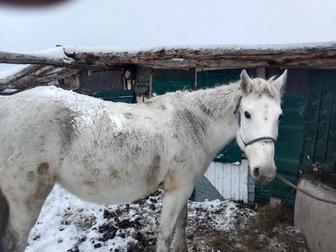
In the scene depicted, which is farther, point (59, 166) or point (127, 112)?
point (127, 112)

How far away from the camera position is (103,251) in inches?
188

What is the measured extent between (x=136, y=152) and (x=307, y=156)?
3.73 metres

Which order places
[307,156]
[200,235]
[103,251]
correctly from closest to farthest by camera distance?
1. [103,251]
2. [200,235]
3. [307,156]

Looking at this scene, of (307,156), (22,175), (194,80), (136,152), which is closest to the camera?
(22,175)

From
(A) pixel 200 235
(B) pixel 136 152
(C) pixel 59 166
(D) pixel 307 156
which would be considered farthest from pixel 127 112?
(D) pixel 307 156

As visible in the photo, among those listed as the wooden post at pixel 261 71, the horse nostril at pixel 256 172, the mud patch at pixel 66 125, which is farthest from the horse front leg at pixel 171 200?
the wooden post at pixel 261 71

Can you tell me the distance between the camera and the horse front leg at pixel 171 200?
143 inches

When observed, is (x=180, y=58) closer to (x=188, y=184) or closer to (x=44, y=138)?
(x=188, y=184)

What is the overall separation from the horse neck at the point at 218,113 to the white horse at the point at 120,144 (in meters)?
0.01

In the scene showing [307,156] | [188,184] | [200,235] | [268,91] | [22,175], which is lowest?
[200,235]

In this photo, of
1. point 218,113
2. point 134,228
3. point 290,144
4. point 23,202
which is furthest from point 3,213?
point 290,144

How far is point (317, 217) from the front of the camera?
4746 millimetres

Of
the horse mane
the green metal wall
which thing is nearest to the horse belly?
the horse mane

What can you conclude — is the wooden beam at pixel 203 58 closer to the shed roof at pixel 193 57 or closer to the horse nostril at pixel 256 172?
the shed roof at pixel 193 57
